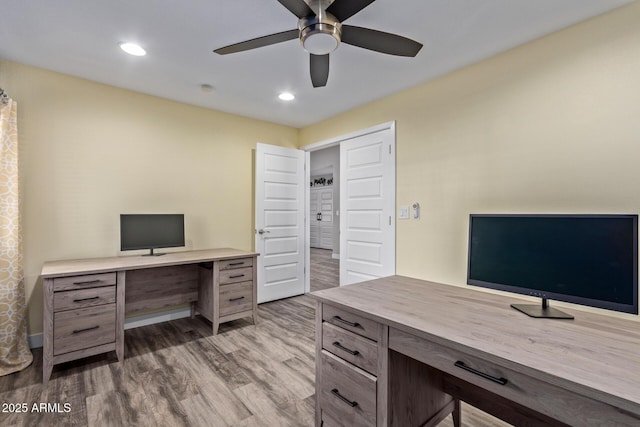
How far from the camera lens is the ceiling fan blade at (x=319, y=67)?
187 cm

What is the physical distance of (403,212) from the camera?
10.0ft

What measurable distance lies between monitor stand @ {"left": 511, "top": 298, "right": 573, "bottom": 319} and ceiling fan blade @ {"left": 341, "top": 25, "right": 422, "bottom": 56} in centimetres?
148

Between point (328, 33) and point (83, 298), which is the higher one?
point (328, 33)

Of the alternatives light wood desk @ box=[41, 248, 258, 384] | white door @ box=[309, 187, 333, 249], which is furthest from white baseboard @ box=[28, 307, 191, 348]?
white door @ box=[309, 187, 333, 249]

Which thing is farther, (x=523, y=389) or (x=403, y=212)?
(x=403, y=212)

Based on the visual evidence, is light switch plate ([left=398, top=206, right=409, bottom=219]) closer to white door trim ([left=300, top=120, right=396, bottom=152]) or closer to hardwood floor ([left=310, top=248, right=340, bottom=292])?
white door trim ([left=300, top=120, right=396, bottom=152])

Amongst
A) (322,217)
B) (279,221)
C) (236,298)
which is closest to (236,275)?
(236,298)

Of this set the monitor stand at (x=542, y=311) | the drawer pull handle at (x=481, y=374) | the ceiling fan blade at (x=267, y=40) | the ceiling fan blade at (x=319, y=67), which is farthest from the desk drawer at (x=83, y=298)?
the monitor stand at (x=542, y=311)

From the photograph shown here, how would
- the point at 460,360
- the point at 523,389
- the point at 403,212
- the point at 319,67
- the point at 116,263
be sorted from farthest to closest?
the point at 403,212 < the point at 116,263 < the point at 319,67 < the point at 460,360 < the point at 523,389

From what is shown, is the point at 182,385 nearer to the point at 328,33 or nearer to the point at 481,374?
the point at 481,374

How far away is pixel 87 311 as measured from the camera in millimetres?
2273

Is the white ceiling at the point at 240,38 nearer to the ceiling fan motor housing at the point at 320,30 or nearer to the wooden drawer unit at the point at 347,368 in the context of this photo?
the ceiling fan motor housing at the point at 320,30

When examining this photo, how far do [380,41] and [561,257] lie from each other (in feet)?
4.74

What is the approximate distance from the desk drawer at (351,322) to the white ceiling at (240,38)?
1.81 m
